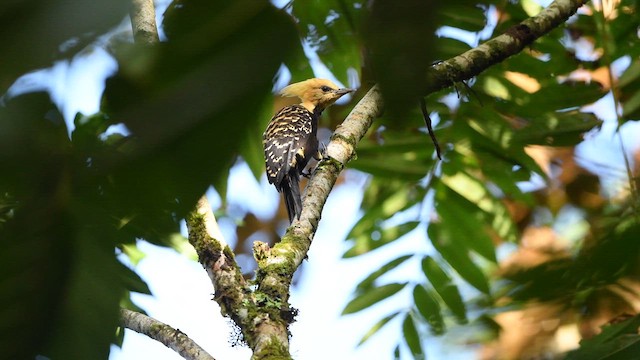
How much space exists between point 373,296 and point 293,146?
1.57m

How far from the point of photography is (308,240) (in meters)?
2.31

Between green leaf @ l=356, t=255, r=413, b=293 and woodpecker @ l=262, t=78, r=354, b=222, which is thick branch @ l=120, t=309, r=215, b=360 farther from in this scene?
woodpecker @ l=262, t=78, r=354, b=222

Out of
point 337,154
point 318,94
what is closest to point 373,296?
point 337,154

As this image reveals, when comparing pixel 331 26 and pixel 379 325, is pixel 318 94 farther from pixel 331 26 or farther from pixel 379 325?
pixel 331 26

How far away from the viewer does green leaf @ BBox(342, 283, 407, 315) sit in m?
2.47

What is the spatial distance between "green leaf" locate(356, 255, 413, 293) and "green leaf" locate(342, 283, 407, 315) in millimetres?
25

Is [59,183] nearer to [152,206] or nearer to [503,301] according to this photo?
[152,206]

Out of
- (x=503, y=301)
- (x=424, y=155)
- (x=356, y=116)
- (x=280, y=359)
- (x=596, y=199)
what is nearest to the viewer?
(x=503, y=301)

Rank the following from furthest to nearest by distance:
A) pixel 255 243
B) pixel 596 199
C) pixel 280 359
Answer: pixel 255 243
pixel 280 359
pixel 596 199

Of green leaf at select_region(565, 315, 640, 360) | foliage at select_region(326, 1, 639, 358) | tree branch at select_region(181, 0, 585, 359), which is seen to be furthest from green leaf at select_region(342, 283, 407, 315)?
green leaf at select_region(565, 315, 640, 360)

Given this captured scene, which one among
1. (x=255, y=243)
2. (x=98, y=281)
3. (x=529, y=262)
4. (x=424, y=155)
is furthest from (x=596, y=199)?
(x=424, y=155)

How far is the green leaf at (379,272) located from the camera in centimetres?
261

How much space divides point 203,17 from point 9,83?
78mm

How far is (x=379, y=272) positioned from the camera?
8.68ft
